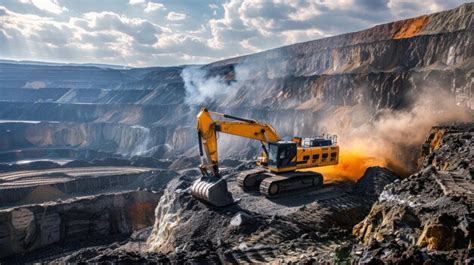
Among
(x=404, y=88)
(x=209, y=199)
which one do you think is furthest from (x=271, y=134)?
(x=404, y=88)

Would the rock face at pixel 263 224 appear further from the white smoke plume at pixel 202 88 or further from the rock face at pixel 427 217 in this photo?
the white smoke plume at pixel 202 88

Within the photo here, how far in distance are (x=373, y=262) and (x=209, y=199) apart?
29.8 ft

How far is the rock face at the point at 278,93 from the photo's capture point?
30797 mm

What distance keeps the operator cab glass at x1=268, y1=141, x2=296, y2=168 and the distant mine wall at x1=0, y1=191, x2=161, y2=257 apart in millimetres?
12166

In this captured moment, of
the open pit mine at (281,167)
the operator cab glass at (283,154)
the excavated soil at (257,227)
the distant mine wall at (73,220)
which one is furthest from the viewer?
the distant mine wall at (73,220)

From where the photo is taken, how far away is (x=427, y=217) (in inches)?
303

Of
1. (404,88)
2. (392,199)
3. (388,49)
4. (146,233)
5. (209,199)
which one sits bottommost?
(146,233)

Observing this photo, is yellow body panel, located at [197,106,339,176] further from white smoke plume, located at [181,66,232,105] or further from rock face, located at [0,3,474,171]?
white smoke plume, located at [181,66,232,105]

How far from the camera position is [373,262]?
19.2 feet

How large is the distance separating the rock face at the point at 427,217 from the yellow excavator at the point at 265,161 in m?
5.38

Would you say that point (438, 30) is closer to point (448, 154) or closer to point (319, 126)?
point (319, 126)

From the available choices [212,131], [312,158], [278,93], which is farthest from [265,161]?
[278,93]

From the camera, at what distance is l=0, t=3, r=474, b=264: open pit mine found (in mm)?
9219

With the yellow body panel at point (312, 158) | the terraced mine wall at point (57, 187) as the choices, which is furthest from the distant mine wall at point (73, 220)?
the yellow body panel at point (312, 158)
